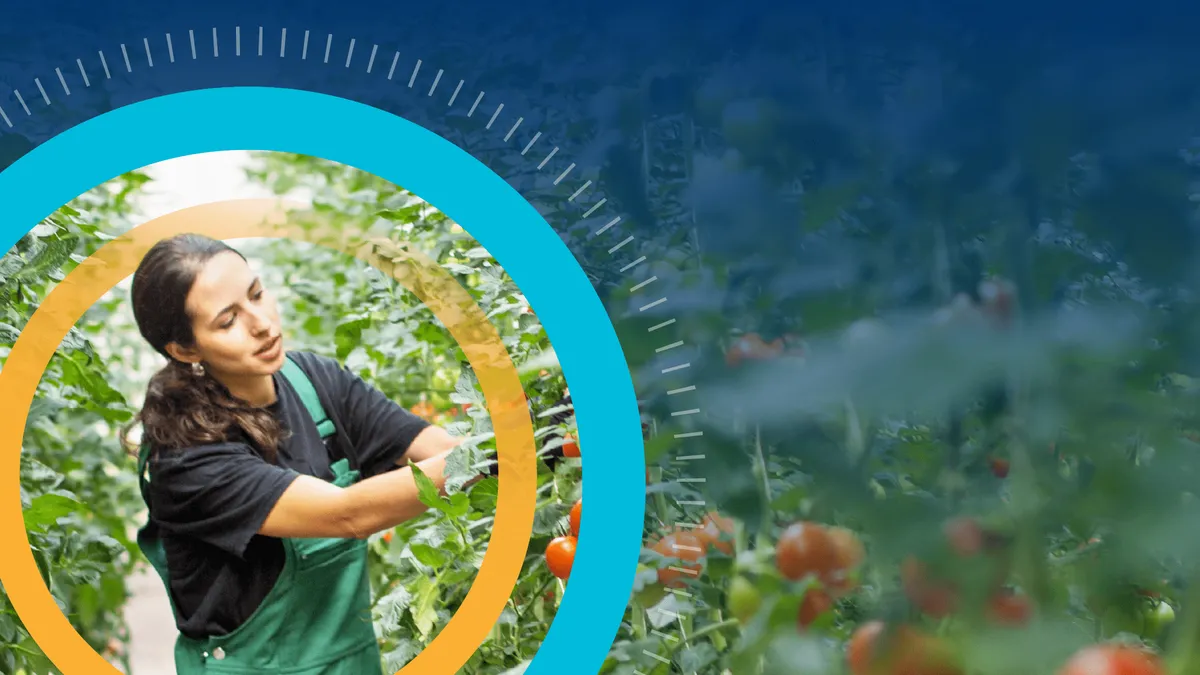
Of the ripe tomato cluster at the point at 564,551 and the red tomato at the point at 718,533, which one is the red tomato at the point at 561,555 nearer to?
the ripe tomato cluster at the point at 564,551

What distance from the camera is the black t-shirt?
2.75ft

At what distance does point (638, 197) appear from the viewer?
624mm

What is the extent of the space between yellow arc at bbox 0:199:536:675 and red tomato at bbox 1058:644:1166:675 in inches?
18.3

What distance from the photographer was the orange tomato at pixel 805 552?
50 cm

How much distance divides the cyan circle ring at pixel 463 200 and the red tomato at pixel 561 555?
0.03 m

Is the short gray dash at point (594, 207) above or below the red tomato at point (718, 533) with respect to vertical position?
above

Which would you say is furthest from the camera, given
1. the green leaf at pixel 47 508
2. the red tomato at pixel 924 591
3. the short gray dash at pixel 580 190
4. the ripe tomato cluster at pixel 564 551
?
the green leaf at pixel 47 508

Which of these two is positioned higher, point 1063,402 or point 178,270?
point 178,270

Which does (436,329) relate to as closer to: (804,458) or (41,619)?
(41,619)

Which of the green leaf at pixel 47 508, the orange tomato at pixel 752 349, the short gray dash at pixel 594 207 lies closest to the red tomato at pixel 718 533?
the orange tomato at pixel 752 349

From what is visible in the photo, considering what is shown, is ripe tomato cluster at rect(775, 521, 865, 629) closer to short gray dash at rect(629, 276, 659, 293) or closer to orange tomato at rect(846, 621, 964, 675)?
orange tomato at rect(846, 621, 964, 675)

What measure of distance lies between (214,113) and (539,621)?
1.58 feet

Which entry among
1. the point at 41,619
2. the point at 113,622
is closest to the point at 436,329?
the point at 41,619

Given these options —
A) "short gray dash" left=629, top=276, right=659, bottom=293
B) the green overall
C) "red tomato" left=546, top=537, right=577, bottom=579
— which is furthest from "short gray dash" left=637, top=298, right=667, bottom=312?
the green overall
